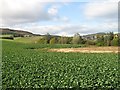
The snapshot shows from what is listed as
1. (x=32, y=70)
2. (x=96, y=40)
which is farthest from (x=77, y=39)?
(x=32, y=70)

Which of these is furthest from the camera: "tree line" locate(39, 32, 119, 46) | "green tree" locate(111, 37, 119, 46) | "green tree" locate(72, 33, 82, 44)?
"green tree" locate(72, 33, 82, 44)

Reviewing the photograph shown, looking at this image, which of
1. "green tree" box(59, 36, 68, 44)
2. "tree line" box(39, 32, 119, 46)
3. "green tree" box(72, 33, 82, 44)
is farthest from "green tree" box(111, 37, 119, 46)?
"green tree" box(59, 36, 68, 44)

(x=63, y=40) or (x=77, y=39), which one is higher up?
(x=77, y=39)

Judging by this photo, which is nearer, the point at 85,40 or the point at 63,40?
the point at 85,40

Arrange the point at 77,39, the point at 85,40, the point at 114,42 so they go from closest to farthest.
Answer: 1. the point at 114,42
2. the point at 77,39
3. the point at 85,40

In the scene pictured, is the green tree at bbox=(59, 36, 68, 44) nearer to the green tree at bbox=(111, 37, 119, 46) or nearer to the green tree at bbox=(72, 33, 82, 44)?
the green tree at bbox=(72, 33, 82, 44)

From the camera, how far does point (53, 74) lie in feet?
37.8

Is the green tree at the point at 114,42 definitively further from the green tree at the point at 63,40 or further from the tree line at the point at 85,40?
the green tree at the point at 63,40

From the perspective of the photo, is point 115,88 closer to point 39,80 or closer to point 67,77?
point 67,77

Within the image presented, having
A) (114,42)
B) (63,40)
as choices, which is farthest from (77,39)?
(114,42)

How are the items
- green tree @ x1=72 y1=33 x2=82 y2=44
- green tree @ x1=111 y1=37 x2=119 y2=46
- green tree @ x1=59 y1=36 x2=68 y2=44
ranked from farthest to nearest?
green tree @ x1=59 y1=36 x2=68 y2=44 < green tree @ x1=72 y1=33 x2=82 y2=44 < green tree @ x1=111 y1=37 x2=119 y2=46

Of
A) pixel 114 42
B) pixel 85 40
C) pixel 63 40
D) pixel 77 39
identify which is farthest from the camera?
pixel 63 40

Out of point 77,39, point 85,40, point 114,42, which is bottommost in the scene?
point 114,42

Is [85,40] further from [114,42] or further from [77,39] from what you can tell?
[114,42]
